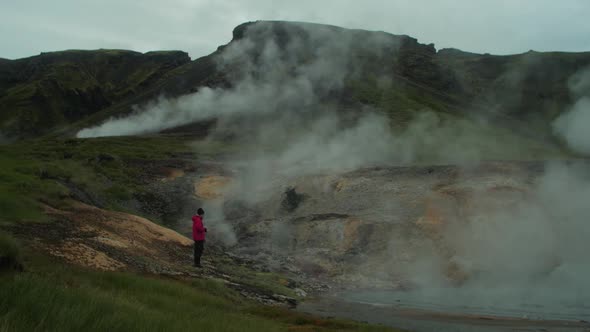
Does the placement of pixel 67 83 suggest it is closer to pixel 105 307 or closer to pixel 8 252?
pixel 8 252

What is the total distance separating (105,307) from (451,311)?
11.5 m

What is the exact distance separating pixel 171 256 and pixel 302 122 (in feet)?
158

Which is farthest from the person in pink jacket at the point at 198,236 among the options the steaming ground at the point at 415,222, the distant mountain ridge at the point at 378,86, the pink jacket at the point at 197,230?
the distant mountain ridge at the point at 378,86

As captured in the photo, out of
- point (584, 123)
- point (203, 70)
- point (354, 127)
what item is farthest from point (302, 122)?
point (203, 70)

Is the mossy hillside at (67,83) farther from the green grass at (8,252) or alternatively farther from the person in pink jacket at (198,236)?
the green grass at (8,252)

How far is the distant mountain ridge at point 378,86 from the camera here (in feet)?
285

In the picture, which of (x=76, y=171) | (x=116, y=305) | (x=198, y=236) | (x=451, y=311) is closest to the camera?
(x=116, y=305)

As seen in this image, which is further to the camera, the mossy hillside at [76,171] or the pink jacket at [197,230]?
the mossy hillside at [76,171]

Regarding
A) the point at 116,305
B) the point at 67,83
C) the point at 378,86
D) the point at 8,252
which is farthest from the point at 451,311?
the point at 67,83

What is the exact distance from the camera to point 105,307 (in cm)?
585

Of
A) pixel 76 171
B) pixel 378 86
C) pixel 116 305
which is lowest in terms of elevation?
pixel 116 305

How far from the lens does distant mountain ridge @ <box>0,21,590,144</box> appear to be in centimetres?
8681

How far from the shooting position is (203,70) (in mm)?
99062

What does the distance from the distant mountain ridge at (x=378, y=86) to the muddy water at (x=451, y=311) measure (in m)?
58.1
